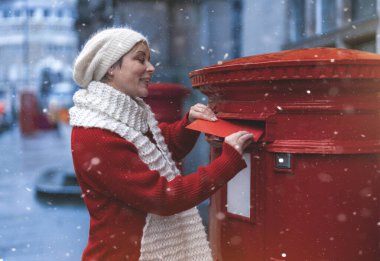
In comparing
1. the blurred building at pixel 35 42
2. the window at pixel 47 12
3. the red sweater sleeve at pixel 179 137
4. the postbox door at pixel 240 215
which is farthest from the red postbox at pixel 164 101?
the window at pixel 47 12

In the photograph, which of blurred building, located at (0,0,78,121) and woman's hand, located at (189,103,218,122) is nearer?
woman's hand, located at (189,103,218,122)

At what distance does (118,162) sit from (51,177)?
21.3ft

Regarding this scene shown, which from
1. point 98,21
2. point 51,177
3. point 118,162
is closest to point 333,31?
point 51,177

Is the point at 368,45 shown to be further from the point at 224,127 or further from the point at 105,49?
the point at 105,49

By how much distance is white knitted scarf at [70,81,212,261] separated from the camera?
6.45 feet

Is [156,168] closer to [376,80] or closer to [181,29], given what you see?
[376,80]

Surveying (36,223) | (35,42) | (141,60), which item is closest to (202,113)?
(141,60)

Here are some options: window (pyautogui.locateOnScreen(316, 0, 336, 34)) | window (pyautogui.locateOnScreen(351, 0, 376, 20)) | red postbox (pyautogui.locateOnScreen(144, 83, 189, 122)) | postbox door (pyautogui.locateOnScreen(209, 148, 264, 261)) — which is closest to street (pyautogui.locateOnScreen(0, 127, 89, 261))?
red postbox (pyautogui.locateOnScreen(144, 83, 189, 122))

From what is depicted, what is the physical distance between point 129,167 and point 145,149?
6.8 inches

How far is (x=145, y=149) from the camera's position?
200cm

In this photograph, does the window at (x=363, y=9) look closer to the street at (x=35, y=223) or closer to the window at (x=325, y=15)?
the window at (x=325, y=15)

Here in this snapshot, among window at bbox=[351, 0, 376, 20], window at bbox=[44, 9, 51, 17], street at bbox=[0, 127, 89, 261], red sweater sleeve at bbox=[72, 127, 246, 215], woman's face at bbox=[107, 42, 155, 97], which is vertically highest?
window at bbox=[44, 9, 51, 17]

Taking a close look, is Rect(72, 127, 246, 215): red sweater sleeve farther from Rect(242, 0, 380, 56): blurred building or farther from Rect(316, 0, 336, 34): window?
Rect(316, 0, 336, 34): window

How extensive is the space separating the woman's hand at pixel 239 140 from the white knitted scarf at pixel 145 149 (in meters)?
0.33
